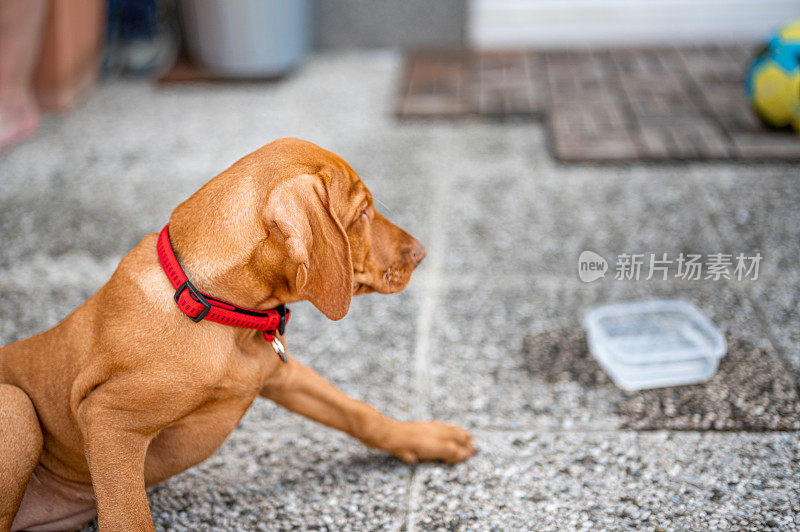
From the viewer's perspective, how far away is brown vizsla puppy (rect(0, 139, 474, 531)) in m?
1.76

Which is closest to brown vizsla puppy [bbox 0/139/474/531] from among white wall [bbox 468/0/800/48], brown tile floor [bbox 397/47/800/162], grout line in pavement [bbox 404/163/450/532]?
grout line in pavement [bbox 404/163/450/532]

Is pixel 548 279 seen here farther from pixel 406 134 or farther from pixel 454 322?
pixel 406 134

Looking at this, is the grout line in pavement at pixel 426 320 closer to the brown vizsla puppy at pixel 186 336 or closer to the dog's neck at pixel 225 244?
the brown vizsla puppy at pixel 186 336

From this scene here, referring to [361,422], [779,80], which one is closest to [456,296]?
[361,422]

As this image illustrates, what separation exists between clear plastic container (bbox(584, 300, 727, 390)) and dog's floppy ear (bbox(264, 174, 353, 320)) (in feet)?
4.73

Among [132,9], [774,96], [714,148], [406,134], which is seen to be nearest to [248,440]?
[406,134]

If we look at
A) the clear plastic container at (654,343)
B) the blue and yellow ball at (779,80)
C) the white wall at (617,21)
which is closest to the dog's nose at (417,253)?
the clear plastic container at (654,343)

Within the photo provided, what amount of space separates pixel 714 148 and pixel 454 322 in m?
2.25

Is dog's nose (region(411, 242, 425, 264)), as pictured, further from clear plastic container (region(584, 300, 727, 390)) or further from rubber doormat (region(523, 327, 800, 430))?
clear plastic container (region(584, 300, 727, 390))

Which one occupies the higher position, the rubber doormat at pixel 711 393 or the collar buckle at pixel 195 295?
the collar buckle at pixel 195 295

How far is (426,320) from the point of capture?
3.21m

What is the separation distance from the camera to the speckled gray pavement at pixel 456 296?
2.28 m

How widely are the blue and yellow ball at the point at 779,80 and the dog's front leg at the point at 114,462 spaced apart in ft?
13.2

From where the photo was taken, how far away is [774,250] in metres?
3.47
